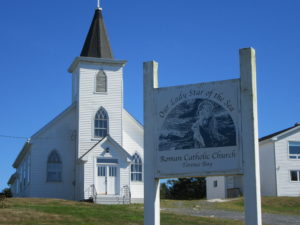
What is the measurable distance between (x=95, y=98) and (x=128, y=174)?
5.56 meters

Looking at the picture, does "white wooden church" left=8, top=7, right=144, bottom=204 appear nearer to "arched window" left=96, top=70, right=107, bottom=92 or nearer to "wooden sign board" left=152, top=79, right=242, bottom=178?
"arched window" left=96, top=70, right=107, bottom=92

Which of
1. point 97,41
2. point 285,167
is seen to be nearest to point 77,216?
point 97,41

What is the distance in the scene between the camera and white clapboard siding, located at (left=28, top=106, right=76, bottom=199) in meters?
39.5

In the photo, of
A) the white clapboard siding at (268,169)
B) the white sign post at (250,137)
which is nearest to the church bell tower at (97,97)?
the white clapboard siding at (268,169)

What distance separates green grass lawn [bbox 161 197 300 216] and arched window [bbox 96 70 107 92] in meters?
9.41

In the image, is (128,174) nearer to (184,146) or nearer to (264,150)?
(264,150)

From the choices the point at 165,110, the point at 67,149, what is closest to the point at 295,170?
the point at 67,149

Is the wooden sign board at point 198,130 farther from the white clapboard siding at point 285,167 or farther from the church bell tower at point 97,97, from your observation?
the white clapboard siding at point 285,167

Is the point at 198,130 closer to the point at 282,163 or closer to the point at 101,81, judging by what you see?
the point at 101,81

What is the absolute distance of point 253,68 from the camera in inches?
631

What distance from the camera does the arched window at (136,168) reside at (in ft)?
136

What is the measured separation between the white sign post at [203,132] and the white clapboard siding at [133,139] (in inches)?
965

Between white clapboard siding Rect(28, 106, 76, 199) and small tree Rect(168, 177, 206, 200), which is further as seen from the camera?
small tree Rect(168, 177, 206, 200)

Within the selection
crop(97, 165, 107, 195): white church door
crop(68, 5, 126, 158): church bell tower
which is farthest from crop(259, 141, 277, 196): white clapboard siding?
crop(97, 165, 107, 195): white church door
